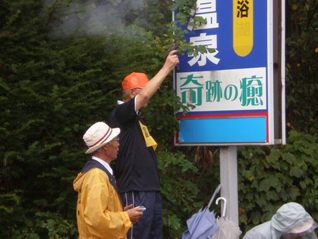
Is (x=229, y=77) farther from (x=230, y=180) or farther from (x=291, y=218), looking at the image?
(x=291, y=218)

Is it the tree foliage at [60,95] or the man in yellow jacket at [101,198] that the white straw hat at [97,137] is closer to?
the man in yellow jacket at [101,198]

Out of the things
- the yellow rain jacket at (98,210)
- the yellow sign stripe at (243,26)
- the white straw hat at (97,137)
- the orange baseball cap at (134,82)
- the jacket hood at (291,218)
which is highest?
the yellow sign stripe at (243,26)

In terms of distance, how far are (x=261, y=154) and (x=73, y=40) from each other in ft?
9.69

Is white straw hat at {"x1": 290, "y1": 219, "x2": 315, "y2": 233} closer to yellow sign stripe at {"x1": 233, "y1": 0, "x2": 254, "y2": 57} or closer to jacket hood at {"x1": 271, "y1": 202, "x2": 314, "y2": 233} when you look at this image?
jacket hood at {"x1": 271, "y1": 202, "x2": 314, "y2": 233}

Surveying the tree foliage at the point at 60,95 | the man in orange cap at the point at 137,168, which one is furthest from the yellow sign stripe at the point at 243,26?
the man in orange cap at the point at 137,168

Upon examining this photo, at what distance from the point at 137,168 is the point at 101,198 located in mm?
1022

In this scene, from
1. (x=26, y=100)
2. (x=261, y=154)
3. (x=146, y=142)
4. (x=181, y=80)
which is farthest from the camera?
(x=261, y=154)

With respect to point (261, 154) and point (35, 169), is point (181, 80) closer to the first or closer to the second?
point (35, 169)

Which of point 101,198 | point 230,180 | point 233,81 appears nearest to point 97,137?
point 101,198

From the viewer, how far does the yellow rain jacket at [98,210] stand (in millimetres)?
4020

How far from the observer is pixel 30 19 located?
5609 mm

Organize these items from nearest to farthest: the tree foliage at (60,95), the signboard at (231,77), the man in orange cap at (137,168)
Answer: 1. the man in orange cap at (137,168)
2. the signboard at (231,77)
3. the tree foliage at (60,95)

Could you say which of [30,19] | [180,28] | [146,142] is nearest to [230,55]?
[180,28]

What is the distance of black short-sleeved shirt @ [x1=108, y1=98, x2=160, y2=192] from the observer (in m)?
5.03
